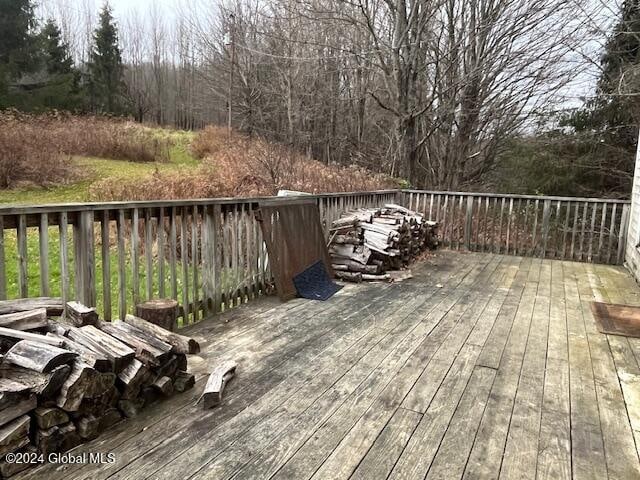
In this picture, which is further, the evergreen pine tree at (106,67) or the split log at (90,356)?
the evergreen pine tree at (106,67)

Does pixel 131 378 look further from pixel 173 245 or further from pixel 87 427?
pixel 173 245

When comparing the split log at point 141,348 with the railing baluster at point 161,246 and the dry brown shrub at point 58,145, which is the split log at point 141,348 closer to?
the railing baluster at point 161,246

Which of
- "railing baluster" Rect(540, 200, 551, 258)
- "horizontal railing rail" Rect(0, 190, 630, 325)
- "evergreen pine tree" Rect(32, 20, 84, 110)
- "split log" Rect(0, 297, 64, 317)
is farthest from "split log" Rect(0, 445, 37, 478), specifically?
"evergreen pine tree" Rect(32, 20, 84, 110)

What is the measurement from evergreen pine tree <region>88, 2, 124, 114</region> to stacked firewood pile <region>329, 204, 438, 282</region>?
19.9 metres

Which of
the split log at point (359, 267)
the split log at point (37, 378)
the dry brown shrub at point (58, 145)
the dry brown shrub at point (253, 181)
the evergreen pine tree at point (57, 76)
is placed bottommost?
the split log at point (359, 267)

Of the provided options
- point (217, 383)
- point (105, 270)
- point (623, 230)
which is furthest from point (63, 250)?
point (623, 230)

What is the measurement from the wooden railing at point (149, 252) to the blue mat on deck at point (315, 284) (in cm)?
35

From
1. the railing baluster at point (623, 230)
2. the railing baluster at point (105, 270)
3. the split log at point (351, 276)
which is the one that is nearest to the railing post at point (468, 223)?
the railing baluster at point (623, 230)

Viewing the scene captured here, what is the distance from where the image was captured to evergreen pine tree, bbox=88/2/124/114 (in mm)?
21828

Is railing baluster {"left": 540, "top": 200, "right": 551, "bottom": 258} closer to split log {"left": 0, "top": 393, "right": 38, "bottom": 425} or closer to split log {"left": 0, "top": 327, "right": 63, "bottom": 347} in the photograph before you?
split log {"left": 0, "top": 327, "right": 63, "bottom": 347}

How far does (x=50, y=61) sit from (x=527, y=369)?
23.6 m

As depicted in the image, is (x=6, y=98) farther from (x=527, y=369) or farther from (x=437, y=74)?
(x=527, y=369)

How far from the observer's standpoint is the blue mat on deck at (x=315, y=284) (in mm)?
4500

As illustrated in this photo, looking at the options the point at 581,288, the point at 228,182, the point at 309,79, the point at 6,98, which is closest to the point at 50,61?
the point at 6,98
